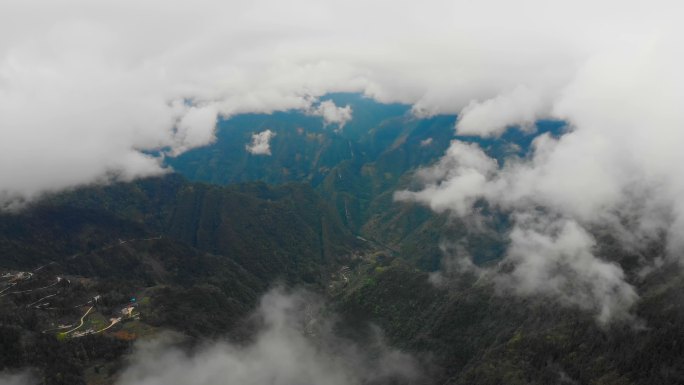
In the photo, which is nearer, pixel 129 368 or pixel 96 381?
pixel 96 381

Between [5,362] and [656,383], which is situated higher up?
[656,383]

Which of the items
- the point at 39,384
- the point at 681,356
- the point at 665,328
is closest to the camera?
the point at 39,384

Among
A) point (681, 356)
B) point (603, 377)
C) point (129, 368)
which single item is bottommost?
point (129, 368)

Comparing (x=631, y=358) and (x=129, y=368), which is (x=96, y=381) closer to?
(x=129, y=368)

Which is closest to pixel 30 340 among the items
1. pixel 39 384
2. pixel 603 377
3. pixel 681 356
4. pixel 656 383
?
pixel 39 384

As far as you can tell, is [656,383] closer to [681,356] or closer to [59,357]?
[681,356]

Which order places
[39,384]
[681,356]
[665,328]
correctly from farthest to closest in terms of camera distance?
[665,328] → [681,356] → [39,384]

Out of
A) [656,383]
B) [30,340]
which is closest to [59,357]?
[30,340]

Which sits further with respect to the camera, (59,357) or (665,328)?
(665,328)

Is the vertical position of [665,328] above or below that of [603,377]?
above
